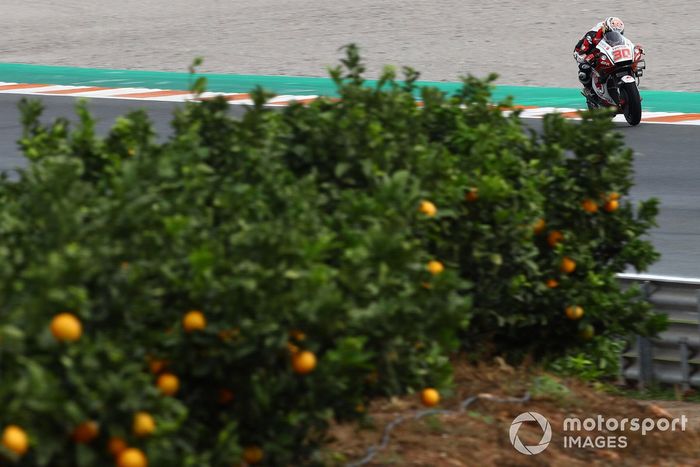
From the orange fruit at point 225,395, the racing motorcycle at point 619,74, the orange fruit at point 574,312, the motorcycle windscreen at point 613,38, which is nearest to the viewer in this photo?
the orange fruit at point 225,395

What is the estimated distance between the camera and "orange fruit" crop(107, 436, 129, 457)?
3748 millimetres

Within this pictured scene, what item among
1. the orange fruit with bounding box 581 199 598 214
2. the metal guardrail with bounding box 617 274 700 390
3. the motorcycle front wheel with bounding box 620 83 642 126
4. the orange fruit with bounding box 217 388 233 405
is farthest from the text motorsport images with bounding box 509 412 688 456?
the motorcycle front wheel with bounding box 620 83 642 126

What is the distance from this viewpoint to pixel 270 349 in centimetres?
411

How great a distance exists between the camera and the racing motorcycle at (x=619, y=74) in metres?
17.6

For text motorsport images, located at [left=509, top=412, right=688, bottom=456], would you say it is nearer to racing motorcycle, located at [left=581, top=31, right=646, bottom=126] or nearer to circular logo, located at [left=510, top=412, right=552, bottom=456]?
circular logo, located at [left=510, top=412, right=552, bottom=456]

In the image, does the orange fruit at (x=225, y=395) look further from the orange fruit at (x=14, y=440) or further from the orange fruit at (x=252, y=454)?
the orange fruit at (x=14, y=440)

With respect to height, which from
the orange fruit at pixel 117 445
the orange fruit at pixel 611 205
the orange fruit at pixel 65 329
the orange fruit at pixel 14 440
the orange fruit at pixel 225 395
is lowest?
the orange fruit at pixel 225 395

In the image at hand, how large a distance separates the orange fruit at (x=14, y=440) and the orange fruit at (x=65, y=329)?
11.0 inches

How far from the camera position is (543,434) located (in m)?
5.97

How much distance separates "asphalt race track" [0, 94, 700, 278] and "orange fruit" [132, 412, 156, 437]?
259 inches

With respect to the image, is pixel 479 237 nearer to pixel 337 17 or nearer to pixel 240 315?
pixel 240 315

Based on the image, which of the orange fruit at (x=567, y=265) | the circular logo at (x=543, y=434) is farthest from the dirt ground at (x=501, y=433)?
the orange fruit at (x=567, y=265)

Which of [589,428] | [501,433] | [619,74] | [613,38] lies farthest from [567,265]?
[613,38]

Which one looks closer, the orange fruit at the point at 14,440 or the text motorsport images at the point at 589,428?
the orange fruit at the point at 14,440
